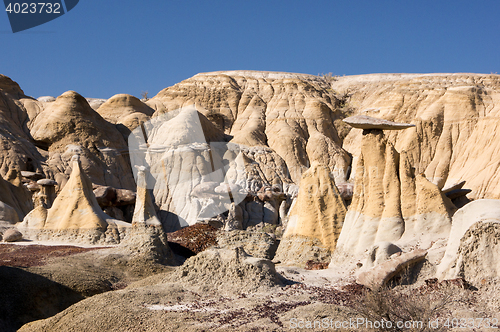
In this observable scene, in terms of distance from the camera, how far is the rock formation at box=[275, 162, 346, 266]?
16.2m

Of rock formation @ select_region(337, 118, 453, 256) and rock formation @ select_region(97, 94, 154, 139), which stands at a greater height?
rock formation @ select_region(97, 94, 154, 139)

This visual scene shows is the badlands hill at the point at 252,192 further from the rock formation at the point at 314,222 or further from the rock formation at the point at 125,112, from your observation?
the rock formation at the point at 125,112

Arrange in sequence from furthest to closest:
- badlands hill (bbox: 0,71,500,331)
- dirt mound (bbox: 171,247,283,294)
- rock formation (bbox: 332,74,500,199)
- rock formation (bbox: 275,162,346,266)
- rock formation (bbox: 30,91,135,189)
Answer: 1. rock formation (bbox: 332,74,500,199)
2. rock formation (bbox: 30,91,135,189)
3. rock formation (bbox: 275,162,346,266)
4. dirt mound (bbox: 171,247,283,294)
5. badlands hill (bbox: 0,71,500,331)

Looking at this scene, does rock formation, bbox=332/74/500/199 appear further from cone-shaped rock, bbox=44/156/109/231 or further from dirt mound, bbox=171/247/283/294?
dirt mound, bbox=171/247/283/294

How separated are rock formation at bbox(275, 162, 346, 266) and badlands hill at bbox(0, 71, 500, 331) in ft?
0.16

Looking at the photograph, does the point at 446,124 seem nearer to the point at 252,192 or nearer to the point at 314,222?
the point at 252,192

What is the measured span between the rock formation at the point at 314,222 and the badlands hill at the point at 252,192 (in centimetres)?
5

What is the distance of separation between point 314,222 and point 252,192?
699 inches

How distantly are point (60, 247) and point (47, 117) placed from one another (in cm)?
2408

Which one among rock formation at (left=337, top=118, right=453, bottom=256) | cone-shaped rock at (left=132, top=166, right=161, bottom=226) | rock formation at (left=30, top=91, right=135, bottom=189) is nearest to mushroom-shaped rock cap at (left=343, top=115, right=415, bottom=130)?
rock formation at (left=337, top=118, right=453, bottom=256)

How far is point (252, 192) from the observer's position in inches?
1351

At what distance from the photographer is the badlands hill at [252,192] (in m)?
10.7

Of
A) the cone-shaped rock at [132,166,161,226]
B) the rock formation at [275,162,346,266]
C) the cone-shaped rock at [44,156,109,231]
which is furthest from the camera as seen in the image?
the cone-shaped rock at [44,156,109,231]

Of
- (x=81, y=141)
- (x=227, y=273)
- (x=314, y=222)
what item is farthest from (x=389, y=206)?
(x=81, y=141)
